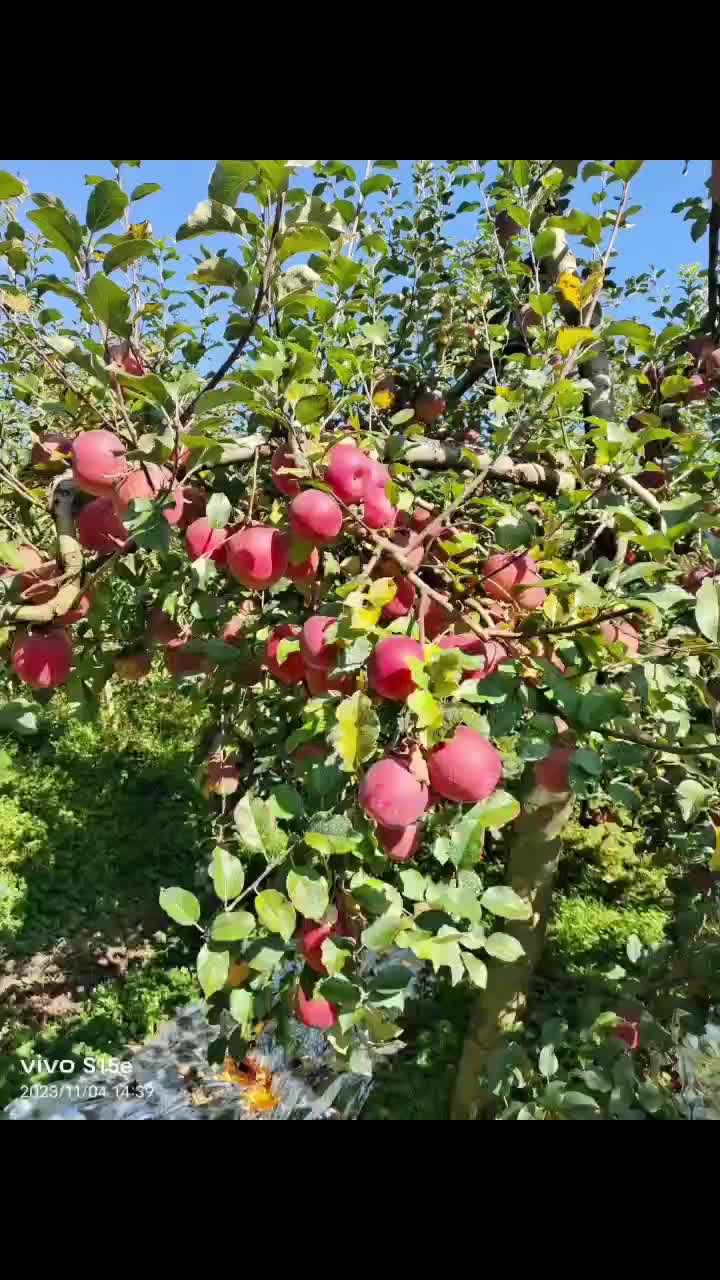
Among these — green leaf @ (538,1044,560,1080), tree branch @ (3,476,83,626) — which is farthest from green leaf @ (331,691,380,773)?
green leaf @ (538,1044,560,1080)

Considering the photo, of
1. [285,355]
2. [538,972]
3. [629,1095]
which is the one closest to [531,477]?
[285,355]

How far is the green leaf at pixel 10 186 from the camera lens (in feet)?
2.33

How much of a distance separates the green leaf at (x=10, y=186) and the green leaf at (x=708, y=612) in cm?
72

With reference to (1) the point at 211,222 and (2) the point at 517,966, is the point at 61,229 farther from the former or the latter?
(2) the point at 517,966

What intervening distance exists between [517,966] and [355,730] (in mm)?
1190

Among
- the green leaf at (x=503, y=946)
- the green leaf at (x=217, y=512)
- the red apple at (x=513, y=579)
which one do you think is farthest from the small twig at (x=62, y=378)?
the green leaf at (x=503, y=946)

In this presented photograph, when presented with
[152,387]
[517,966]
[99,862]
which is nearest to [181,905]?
[152,387]

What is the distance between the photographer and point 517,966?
1726 mm

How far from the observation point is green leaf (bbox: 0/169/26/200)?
0.71m

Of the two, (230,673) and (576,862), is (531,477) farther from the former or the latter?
(576,862)

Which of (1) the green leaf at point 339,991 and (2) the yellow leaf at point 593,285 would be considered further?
(2) the yellow leaf at point 593,285

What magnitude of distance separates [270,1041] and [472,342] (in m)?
2.03

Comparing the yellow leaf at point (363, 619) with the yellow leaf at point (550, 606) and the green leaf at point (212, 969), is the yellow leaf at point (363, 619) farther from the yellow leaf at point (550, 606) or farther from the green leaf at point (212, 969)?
the green leaf at point (212, 969)

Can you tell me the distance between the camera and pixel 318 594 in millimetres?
1127
